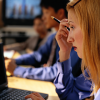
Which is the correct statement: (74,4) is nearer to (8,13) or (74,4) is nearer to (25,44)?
(25,44)

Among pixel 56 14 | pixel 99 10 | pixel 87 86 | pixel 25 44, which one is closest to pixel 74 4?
pixel 99 10

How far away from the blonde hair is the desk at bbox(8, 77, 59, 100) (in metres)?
0.32

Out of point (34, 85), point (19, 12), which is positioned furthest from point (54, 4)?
point (19, 12)

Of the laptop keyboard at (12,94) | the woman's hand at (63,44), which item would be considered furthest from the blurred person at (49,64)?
the laptop keyboard at (12,94)

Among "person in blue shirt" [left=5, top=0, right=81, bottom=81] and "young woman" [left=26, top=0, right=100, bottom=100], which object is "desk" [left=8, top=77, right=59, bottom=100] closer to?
"person in blue shirt" [left=5, top=0, right=81, bottom=81]

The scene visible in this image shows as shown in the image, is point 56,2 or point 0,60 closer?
point 0,60

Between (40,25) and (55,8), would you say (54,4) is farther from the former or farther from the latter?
(40,25)

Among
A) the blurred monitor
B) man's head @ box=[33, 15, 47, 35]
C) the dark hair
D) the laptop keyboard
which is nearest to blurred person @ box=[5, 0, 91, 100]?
the dark hair

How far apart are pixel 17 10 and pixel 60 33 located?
9.29 feet

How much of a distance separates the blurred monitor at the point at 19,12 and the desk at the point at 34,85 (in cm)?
251

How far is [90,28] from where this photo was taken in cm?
46

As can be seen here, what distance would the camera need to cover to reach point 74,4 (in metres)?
0.53

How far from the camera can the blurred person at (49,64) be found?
91 centimetres

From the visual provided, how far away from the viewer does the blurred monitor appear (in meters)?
3.20
